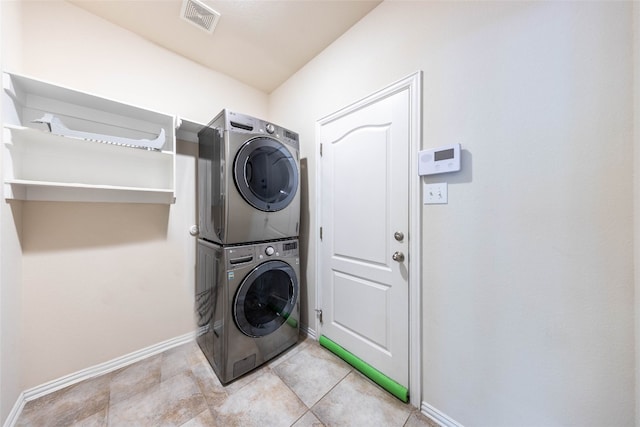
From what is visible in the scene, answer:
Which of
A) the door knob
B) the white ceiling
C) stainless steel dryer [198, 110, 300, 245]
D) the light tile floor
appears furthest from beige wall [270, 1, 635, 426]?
stainless steel dryer [198, 110, 300, 245]

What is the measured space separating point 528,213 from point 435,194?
39cm

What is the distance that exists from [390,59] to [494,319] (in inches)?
63.1

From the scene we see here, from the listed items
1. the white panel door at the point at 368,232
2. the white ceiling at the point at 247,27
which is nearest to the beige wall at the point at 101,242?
the white ceiling at the point at 247,27

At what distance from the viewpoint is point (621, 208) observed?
0.78 meters

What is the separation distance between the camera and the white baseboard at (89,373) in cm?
125

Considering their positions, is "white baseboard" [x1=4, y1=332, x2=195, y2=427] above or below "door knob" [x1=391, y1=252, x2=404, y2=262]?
below

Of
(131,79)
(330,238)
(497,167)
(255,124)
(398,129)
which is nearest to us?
(497,167)

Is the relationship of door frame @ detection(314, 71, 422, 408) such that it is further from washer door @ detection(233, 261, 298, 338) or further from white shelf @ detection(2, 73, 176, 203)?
white shelf @ detection(2, 73, 176, 203)

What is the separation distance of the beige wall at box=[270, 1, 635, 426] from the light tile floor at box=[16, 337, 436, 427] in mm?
402

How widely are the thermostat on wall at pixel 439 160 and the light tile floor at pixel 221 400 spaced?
4.57ft

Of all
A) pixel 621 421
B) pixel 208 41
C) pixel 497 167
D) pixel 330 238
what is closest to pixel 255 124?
pixel 208 41

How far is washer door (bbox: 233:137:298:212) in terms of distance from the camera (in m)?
1.50

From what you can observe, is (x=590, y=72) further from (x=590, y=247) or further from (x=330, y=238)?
(x=330, y=238)

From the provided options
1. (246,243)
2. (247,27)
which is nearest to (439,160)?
(246,243)
